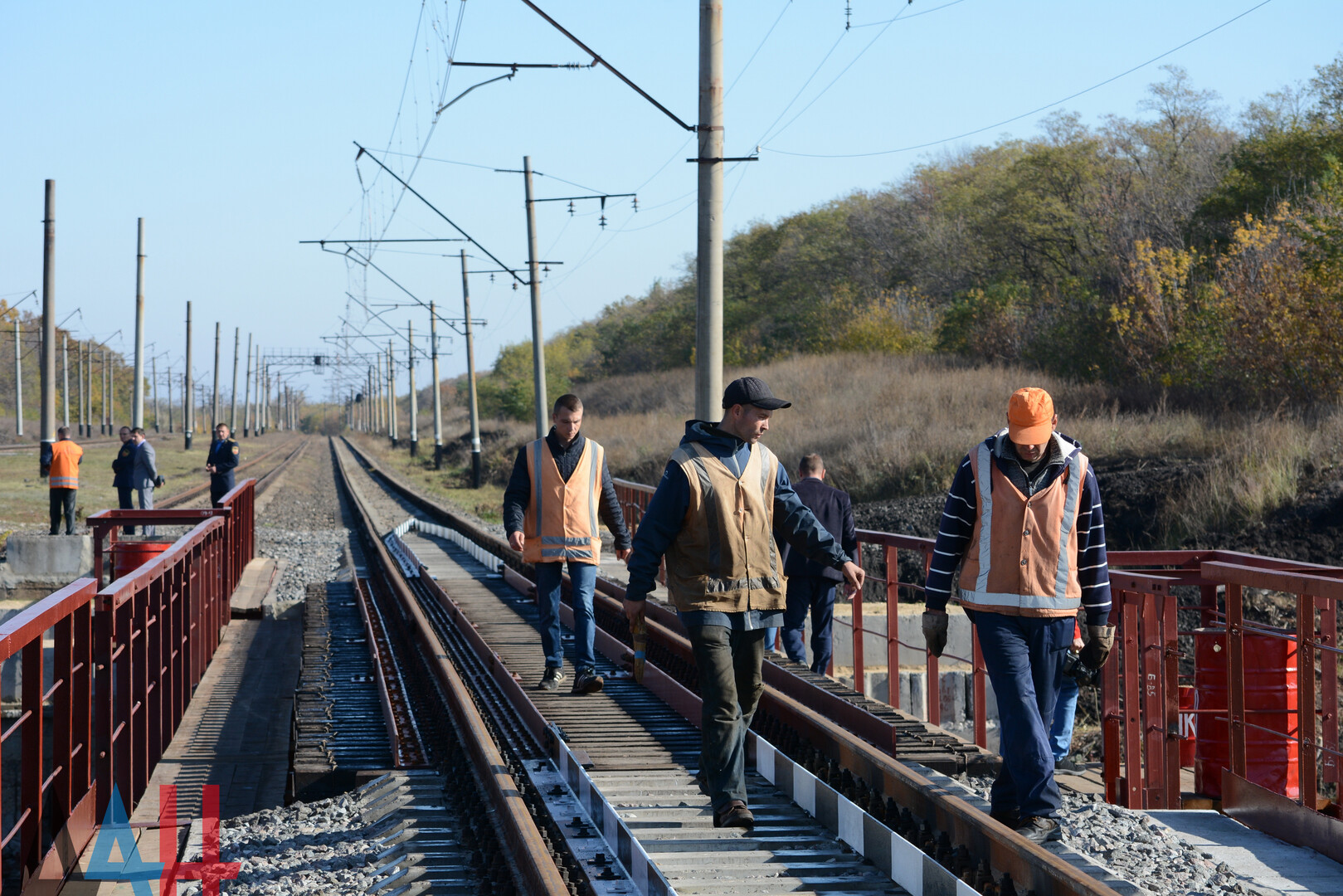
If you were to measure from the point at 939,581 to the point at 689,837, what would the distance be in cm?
157

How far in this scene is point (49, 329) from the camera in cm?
2228

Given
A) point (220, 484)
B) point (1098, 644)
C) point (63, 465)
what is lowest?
point (1098, 644)

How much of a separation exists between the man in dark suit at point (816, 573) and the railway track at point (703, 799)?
0.81 metres

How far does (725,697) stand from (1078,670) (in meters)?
1.48

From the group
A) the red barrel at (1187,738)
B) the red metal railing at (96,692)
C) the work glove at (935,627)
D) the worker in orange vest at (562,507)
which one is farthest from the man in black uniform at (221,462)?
the work glove at (935,627)

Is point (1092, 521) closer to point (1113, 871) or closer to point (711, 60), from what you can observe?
point (1113, 871)

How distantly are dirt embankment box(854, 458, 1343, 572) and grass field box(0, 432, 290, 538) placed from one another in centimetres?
1566

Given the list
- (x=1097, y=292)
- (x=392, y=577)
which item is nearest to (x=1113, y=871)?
(x=392, y=577)

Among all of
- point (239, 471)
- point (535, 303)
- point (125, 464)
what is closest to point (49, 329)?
point (125, 464)

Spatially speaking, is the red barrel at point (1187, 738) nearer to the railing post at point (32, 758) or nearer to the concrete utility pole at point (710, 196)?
the concrete utility pole at point (710, 196)

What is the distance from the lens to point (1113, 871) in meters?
4.88

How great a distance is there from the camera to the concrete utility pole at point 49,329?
21.9m

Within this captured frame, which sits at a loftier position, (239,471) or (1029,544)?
(1029,544)

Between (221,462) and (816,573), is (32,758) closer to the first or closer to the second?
(816,573)
